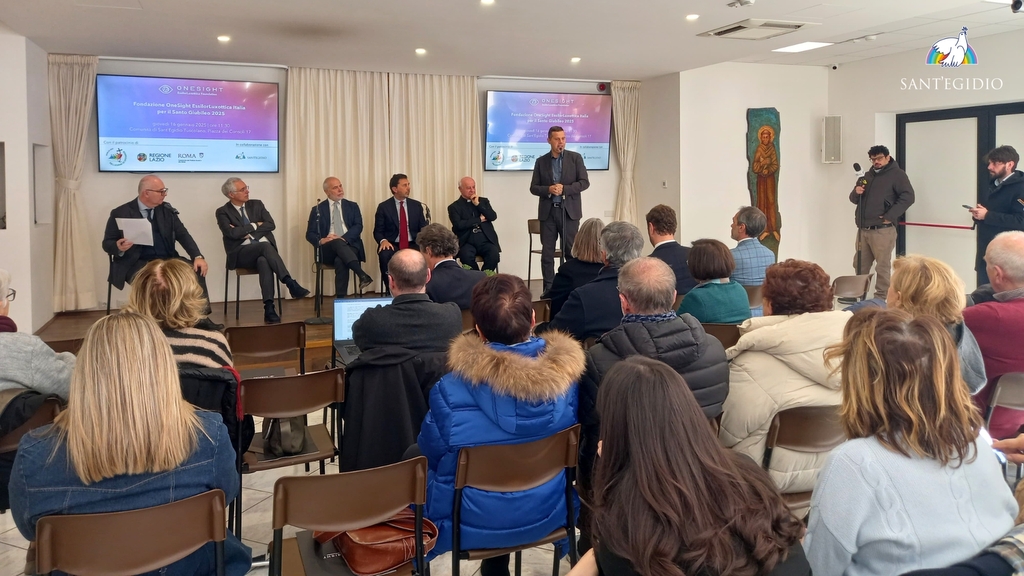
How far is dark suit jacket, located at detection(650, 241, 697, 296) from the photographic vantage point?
15.7ft

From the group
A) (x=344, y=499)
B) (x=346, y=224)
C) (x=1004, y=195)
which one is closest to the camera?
(x=344, y=499)

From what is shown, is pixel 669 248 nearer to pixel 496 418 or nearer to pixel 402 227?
pixel 496 418

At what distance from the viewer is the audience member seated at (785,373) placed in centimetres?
264

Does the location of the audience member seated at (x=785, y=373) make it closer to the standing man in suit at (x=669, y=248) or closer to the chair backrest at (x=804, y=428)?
the chair backrest at (x=804, y=428)

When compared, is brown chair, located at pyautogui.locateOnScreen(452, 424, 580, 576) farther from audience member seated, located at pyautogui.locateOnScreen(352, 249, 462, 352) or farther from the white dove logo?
the white dove logo

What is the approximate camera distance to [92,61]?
7512mm

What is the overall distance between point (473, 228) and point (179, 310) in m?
5.63

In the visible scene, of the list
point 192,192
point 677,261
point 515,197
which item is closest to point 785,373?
point 677,261

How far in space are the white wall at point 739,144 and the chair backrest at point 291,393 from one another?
7.03 meters

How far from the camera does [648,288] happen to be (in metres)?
2.66

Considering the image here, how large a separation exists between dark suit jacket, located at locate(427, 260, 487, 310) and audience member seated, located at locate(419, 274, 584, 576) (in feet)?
6.72

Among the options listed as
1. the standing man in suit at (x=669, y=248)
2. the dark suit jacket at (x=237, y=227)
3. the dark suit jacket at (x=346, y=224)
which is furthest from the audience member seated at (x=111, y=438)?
the dark suit jacket at (x=346, y=224)

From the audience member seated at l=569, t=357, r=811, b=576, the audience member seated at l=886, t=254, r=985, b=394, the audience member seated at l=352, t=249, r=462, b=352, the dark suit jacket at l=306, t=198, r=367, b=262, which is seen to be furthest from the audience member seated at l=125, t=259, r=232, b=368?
the dark suit jacket at l=306, t=198, r=367, b=262

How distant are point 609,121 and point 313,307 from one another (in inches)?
180
